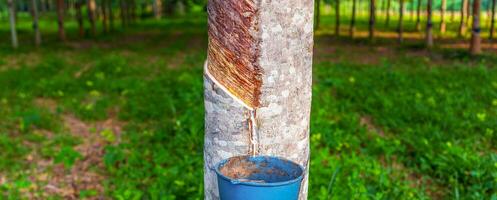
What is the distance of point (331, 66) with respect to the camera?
8.84 metres

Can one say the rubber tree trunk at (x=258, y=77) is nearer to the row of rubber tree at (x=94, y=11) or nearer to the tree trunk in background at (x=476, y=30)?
the row of rubber tree at (x=94, y=11)

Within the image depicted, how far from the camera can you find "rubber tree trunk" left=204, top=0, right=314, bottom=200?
6.46 feet

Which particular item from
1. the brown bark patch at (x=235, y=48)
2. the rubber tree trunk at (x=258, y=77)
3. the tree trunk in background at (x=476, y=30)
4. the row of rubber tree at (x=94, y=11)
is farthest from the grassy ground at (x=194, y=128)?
the row of rubber tree at (x=94, y=11)

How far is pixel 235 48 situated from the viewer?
2.00 m

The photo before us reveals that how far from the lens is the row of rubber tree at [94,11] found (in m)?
11.4

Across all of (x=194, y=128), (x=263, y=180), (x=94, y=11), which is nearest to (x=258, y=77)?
(x=263, y=180)

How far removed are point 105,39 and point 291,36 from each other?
11.6m

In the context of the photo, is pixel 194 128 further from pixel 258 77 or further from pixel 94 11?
pixel 94 11

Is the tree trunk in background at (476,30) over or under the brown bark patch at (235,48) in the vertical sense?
under

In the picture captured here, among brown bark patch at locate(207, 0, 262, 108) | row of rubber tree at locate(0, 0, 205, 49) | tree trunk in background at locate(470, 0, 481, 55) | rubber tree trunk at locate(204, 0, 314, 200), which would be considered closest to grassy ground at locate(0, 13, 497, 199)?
tree trunk in background at locate(470, 0, 481, 55)

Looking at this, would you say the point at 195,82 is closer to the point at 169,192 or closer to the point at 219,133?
the point at 169,192

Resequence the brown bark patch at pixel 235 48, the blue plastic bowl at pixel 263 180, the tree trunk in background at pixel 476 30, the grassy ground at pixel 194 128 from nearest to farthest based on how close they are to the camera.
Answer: the blue plastic bowl at pixel 263 180 < the brown bark patch at pixel 235 48 < the grassy ground at pixel 194 128 < the tree trunk in background at pixel 476 30

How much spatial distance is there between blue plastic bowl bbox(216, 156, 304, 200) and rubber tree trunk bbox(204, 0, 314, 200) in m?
0.12

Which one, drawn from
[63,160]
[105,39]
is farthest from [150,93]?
[105,39]
